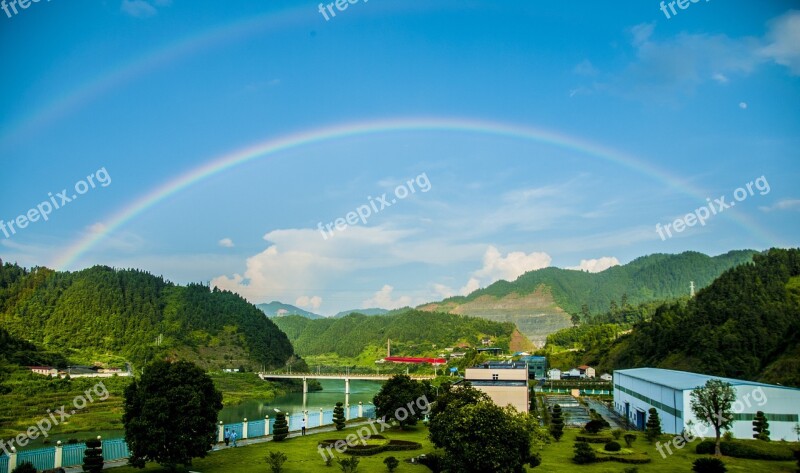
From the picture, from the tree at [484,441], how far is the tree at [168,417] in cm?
1197

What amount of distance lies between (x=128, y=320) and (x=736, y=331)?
133 meters

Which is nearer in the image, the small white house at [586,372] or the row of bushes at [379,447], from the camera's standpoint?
the row of bushes at [379,447]

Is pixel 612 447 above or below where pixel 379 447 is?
below

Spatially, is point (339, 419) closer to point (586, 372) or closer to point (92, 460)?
point (92, 460)

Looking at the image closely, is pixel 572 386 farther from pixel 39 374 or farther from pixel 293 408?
pixel 39 374

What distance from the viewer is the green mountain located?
89775mm

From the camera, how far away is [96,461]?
94.8 feet

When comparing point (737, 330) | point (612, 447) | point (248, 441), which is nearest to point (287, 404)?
point (248, 441)

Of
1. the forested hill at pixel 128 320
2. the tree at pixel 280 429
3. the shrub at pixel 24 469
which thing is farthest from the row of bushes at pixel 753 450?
the forested hill at pixel 128 320

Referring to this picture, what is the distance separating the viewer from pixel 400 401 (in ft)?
164

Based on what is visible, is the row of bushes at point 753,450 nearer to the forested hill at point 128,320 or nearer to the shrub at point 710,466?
the shrub at point 710,466

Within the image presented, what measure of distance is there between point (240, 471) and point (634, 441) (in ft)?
94.2

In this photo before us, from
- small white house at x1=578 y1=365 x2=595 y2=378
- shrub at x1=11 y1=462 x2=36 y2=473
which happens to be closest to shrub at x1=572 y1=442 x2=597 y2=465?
shrub at x1=11 y1=462 x2=36 y2=473

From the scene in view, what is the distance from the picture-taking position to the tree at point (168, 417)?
28219 mm
